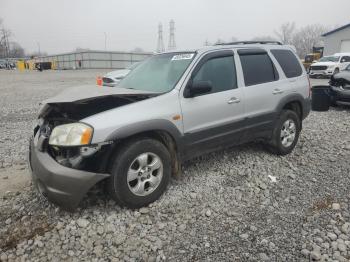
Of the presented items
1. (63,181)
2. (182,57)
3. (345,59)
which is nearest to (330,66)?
(345,59)

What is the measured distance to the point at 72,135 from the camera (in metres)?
2.86

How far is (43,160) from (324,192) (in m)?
3.32

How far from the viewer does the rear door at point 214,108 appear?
3.61 metres

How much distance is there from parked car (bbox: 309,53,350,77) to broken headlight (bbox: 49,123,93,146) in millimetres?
21822

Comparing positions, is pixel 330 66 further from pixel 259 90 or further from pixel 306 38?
pixel 306 38

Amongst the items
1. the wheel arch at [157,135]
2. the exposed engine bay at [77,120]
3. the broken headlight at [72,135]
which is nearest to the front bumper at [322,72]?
the wheel arch at [157,135]

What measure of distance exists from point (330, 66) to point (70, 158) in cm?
2227

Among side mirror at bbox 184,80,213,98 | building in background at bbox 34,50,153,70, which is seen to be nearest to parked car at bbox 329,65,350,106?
side mirror at bbox 184,80,213,98

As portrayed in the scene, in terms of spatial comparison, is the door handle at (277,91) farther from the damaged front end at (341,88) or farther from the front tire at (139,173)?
the damaged front end at (341,88)

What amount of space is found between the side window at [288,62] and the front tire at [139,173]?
2669 millimetres

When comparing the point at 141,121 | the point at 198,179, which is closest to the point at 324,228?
the point at 198,179

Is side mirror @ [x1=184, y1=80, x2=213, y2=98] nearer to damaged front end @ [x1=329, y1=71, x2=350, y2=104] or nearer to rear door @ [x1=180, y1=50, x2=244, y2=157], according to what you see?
rear door @ [x1=180, y1=50, x2=244, y2=157]

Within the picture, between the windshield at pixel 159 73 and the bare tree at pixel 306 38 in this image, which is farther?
the bare tree at pixel 306 38

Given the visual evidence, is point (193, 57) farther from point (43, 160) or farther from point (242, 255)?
point (242, 255)
